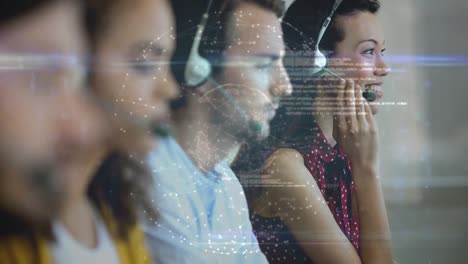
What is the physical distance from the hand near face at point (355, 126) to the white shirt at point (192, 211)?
1.08 ft

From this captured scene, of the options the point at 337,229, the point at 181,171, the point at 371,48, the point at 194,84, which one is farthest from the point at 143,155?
the point at 371,48

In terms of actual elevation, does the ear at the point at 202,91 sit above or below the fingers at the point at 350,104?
above

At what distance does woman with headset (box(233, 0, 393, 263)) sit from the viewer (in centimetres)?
141

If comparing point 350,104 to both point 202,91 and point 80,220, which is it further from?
point 80,220

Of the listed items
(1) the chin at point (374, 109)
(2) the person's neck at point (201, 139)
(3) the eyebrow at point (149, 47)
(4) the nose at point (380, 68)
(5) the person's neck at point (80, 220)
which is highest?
(3) the eyebrow at point (149, 47)

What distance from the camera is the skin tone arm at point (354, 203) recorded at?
1418 mm

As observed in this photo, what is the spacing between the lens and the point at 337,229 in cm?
145

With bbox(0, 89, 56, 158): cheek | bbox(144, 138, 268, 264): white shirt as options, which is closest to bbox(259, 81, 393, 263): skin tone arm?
bbox(144, 138, 268, 264): white shirt

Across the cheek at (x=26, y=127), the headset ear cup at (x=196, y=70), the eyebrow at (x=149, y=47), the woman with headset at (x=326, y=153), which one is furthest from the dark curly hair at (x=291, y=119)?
the cheek at (x=26, y=127)

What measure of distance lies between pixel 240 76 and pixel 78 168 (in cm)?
50

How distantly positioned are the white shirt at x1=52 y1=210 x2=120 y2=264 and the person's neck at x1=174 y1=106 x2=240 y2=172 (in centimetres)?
32

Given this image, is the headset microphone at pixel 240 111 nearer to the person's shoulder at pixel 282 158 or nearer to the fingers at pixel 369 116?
the person's shoulder at pixel 282 158

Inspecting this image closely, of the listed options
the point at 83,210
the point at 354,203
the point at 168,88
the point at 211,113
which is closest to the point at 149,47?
the point at 168,88

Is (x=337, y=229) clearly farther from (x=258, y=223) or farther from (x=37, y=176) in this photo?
(x=37, y=176)
